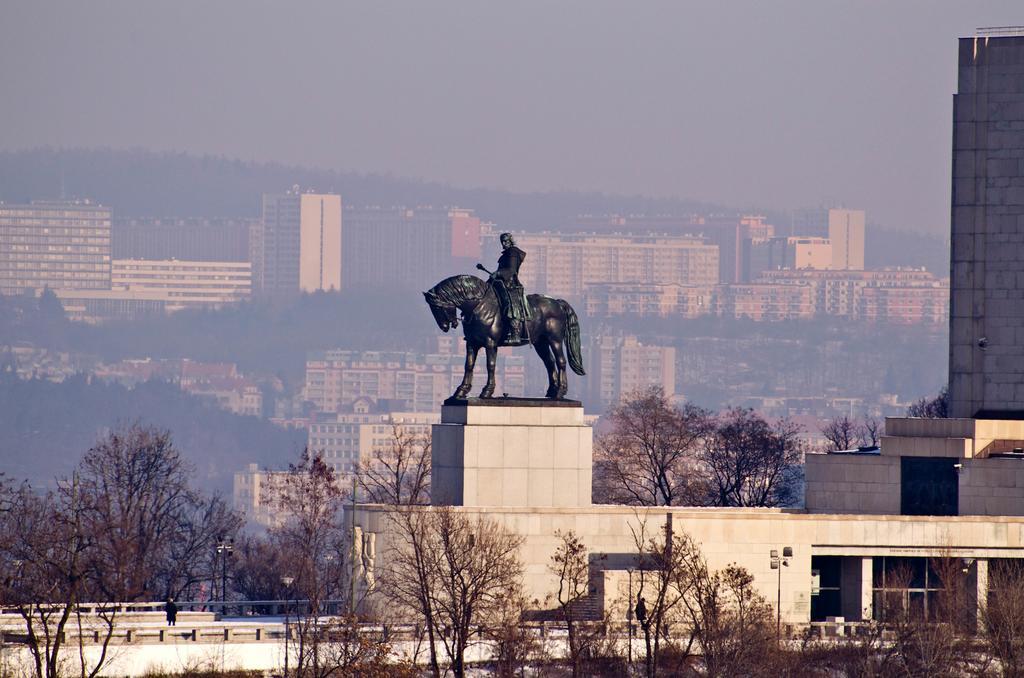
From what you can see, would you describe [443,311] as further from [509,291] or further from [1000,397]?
[1000,397]

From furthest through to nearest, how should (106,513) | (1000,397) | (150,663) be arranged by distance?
(106,513) → (1000,397) → (150,663)

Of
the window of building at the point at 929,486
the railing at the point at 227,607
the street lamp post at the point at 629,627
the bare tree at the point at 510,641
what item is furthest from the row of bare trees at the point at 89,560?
the window of building at the point at 929,486

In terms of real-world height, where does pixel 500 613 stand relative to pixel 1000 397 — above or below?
below

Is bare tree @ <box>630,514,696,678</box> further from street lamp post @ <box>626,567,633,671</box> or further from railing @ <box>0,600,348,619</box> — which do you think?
railing @ <box>0,600,348,619</box>

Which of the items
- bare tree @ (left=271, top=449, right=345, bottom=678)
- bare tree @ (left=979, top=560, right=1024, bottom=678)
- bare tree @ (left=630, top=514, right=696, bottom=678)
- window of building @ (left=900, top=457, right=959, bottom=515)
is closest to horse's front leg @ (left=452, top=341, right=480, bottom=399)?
bare tree @ (left=271, top=449, right=345, bottom=678)

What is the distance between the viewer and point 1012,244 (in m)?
83.9

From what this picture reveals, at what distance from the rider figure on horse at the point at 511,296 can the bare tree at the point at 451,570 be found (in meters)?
6.07

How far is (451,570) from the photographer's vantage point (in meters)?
67.1

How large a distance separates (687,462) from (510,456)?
201ft

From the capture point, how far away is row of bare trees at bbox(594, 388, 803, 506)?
115188mm

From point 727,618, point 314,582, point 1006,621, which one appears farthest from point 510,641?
point 314,582

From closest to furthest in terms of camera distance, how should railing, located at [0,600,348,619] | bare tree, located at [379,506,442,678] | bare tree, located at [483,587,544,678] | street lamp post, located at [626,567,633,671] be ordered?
bare tree, located at [483,587,544,678], street lamp post, located at [626,567,633,671], bare tree, located at [379,506,442,678], railing, located at [0,600,348,619]

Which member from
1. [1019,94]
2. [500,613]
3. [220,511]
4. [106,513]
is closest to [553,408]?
[500,613]

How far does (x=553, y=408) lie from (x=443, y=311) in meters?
4.06
